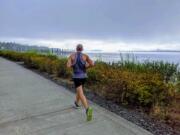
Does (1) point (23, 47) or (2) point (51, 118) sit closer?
(2) point (51, 118)

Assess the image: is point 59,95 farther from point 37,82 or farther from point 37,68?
point 37,68

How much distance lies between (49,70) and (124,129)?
9699 mm

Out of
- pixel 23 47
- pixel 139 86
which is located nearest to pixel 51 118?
pixel 139 86

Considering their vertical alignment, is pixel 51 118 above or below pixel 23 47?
below

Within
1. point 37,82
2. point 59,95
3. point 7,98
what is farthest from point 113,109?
point 37,82

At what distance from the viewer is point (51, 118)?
21.1ft

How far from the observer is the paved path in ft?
18.3

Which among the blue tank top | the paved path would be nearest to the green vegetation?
the paved path

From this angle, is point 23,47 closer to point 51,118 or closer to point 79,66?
point 79,66

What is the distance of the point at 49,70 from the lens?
14898 mm

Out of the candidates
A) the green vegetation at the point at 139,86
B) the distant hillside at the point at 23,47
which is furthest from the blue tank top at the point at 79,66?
the distant hillside at the point at 23,47

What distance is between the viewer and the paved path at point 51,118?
18.3 feet

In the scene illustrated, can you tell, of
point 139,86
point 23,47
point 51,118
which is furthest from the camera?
point 23,47

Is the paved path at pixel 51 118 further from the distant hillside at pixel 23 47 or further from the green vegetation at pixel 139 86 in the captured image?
the distant hillside at pixel 23 47
